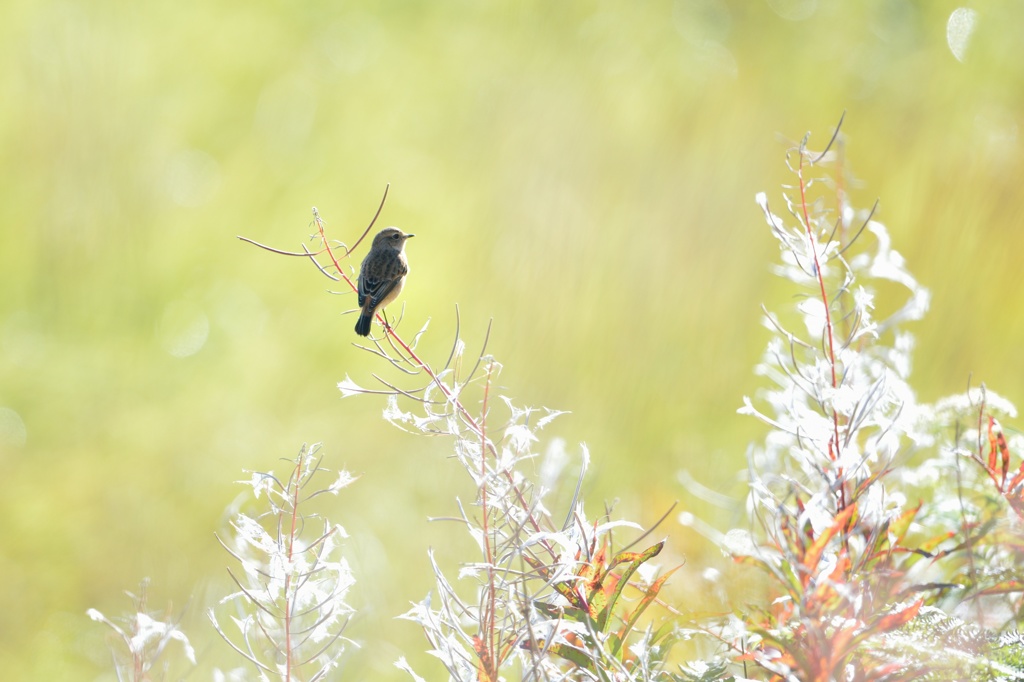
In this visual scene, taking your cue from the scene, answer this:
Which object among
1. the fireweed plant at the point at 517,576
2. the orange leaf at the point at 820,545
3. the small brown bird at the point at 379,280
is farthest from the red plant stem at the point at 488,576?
the small brown bird at the point at 379,280

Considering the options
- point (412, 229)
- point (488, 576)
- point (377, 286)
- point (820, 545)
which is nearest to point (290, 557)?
point (488, 576)

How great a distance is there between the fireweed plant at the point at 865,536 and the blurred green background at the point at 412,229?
43 centimetres

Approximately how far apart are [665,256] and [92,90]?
1.00 m

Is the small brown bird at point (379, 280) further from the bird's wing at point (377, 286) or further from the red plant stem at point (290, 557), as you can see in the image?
the red plant stem at point (290, 557)

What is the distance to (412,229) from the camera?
1525 millimetres

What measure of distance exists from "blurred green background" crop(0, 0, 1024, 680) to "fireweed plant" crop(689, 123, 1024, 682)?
43cm

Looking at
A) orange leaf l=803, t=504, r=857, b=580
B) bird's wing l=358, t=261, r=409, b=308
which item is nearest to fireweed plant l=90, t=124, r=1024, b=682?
orange leaf l=803, t=504, r=857, b=580

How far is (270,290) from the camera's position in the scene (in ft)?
5.24

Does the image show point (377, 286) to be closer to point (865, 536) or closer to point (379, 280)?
point (379, 280)

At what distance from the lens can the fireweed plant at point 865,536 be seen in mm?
342

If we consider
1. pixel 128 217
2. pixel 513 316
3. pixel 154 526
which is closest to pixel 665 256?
pixel 513 316

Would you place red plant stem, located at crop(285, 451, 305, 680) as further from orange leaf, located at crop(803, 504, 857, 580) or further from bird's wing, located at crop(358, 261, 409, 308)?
bird's wing, located at crop(358, 261, 409, 308)

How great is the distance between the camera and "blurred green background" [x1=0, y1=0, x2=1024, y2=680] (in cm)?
116

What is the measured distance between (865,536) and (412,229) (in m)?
1.14
